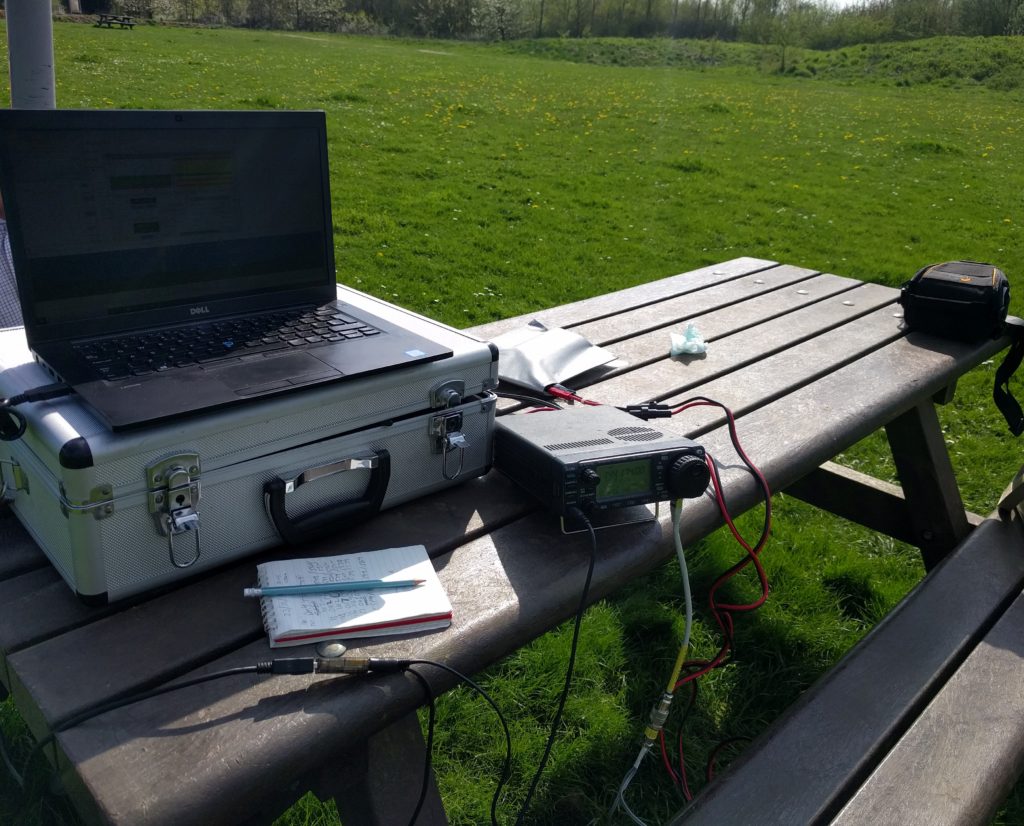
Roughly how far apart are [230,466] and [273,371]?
6.6 inches

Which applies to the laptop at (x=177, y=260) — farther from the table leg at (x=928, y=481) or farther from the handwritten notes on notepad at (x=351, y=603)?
the table leg at (x=928, y=481)

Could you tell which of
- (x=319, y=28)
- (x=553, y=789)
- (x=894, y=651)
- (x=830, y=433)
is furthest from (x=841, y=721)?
(x=319, y=28)

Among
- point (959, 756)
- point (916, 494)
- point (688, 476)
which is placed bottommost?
point (916, 494)

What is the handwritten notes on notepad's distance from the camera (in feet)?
3.68

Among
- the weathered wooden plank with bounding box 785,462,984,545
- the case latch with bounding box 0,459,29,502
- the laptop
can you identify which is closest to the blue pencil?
the laptop

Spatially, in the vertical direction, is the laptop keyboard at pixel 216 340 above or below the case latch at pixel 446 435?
above

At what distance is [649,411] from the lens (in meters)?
1.79

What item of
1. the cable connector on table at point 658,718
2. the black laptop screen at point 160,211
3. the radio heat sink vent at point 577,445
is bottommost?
the cable connector on table at point 658,718

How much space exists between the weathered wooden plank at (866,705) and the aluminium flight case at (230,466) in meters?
0.66

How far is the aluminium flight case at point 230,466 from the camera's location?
1112mm

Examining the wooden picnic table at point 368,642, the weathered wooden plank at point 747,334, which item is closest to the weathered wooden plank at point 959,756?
the wooden picnic table at point 368,642

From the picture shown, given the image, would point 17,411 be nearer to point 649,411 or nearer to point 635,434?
point 635,434

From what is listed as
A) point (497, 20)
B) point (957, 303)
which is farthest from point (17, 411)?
point (497, 20)

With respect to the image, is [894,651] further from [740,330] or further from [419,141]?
[419,141]
